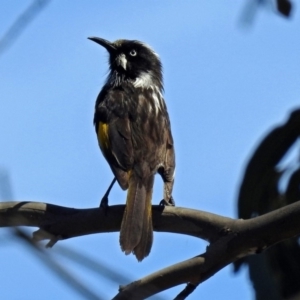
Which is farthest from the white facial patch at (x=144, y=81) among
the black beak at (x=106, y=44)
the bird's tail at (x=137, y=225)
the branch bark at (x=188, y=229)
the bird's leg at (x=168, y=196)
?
the branch bark at (x=188, y=229)

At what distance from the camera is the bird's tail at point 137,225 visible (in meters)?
3.78

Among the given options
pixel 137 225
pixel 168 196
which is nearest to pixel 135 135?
pixel 168 196

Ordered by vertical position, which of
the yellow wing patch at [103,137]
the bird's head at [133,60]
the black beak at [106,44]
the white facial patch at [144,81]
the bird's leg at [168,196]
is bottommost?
the bird's leg at [168,196]

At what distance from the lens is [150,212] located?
4.00 m

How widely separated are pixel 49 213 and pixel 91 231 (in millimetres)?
218

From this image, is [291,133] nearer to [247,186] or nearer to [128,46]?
[247,186]

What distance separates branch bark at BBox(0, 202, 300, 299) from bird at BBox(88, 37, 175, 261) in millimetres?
151

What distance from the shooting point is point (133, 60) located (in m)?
6.47

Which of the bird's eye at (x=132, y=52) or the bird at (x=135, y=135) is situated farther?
the bird's eye at (x=132, y=52)

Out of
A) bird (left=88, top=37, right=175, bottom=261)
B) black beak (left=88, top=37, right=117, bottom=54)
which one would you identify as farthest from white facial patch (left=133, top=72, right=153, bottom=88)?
black beak (left=88, top=37, right=117, bottom=54)

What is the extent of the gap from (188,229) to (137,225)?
41 centimetres

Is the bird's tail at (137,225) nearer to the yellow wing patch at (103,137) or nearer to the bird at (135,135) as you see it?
the bird at (135,135)

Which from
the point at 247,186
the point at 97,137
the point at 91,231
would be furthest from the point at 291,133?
the point at 97,137

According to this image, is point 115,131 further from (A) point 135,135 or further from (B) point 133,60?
(B) point 133,60
